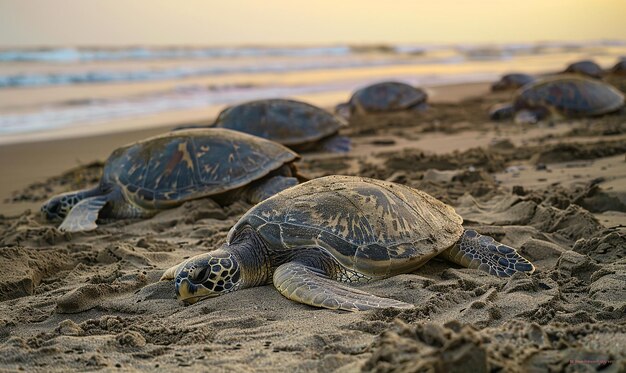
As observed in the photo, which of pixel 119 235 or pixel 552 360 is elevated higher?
pixel 552 360

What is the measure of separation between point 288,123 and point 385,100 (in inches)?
222

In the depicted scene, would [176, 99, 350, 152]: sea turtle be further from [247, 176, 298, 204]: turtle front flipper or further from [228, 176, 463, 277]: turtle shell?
[228, 176, 463, 277]: turtle shell

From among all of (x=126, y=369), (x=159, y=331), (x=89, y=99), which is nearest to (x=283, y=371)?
(x=126, y=369)

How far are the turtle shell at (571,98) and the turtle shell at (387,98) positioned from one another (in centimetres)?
272

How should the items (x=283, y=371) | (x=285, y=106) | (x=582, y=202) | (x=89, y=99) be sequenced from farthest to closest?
(x=89, y=99)
(x=285, y=106)
(x=582, y=202)
(x=283, y=371)

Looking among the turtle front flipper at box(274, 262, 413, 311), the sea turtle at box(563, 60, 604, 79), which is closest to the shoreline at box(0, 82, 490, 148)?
the sea turtle at box(563, 60, 604, 79)

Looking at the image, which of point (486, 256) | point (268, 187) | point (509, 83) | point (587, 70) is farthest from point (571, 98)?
point (587, 70)

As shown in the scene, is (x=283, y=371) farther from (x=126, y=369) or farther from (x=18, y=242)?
(x=18, y=242)

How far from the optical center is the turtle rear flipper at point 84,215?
19.9ft

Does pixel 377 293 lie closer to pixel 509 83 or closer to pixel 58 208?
pixel 58 208

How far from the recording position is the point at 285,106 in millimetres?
9688

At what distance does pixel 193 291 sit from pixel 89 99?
13660 mm

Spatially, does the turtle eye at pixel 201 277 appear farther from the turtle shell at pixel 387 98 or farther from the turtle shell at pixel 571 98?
the turtle shell at pixel 387 98

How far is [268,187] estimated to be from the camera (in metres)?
6.61
